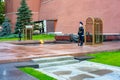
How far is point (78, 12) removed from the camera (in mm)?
29250

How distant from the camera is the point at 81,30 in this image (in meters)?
15.3

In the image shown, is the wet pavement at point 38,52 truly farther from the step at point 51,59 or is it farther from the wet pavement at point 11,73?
the wet pavement at point 11,73

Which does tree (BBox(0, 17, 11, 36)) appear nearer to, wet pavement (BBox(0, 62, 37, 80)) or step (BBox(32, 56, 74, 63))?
step (BBox(32, 56, 74, 63))

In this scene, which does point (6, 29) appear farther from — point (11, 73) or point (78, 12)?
point (11, 73)

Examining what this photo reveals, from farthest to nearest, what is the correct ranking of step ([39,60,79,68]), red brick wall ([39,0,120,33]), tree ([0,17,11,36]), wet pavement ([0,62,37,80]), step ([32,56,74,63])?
1. tree ([0,17,11,36])
2. red brick wall ([39,0,120,33])
3. step ([32,56,74,63])
4. step ([39,60,79,68])
5. wet pavement ([0,62,37,80])

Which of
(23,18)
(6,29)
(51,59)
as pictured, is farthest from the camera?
(6,29)

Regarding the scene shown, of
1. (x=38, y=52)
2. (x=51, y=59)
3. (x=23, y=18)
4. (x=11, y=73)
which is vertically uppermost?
(x=23, y=18)

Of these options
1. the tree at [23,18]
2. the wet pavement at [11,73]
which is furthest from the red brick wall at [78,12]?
the wet pavement at [11,73]

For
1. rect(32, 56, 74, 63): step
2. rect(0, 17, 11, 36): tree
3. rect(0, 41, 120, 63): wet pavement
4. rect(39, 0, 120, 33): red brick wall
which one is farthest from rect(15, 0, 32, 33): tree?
rect(32, 56, 74, 63): step

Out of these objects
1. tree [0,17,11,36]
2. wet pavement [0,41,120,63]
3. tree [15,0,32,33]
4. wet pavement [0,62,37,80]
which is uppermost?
tree [15,0,32,33]

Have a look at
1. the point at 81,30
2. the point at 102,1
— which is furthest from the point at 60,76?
Result: the point at 102,1

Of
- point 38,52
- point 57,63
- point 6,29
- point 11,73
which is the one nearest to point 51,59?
point 57,63

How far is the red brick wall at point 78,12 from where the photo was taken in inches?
901

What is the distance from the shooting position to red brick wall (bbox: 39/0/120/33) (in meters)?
22.9
